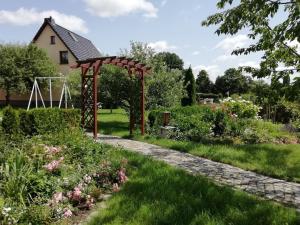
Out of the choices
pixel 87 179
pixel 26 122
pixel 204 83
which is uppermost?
pixel 204 83

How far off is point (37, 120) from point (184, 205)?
891cm

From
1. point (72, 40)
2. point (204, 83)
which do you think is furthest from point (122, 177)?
point (204, 83)

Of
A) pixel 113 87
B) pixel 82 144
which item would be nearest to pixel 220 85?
pixel 113 87

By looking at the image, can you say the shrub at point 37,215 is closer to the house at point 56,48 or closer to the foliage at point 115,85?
the foliage at point 115,85

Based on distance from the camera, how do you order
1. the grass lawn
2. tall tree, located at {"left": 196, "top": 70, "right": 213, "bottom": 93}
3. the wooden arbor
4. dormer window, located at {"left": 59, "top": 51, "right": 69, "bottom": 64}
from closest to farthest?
Result: the grass lawn < the wooden arbor < dormer window, located at {"left": 59, "top": 51, "right": 69, "bottom": 64} < tall tree, located at {"left": 196, "top": 70, "right": 213, "bottom": 93}

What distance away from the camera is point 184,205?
5.69m

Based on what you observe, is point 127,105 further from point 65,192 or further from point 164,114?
point 65,192

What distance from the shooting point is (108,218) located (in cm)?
530

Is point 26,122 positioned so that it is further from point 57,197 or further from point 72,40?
point 72,40

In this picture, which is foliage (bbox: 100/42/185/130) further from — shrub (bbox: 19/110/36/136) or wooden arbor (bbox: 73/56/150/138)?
shrub (bbox: 19/110/36/136)

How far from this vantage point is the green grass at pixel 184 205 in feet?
17.0

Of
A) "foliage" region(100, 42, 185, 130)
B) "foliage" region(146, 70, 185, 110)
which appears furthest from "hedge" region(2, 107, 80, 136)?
"foliage" region(146, 70, 185, 110)

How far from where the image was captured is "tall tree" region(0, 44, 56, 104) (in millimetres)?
31469

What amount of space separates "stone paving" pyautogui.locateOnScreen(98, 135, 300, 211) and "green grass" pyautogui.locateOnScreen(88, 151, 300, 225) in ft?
1.67
